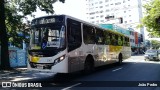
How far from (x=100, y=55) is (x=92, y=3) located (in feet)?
439

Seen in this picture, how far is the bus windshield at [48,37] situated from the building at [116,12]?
10482 cm

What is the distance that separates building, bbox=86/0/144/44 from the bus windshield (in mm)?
104824

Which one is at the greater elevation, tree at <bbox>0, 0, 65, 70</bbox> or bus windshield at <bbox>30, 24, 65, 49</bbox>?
tree at <bbox>0, 0, 65, 70</bbox>

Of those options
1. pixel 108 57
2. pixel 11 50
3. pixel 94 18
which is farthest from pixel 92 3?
pixel 108 57

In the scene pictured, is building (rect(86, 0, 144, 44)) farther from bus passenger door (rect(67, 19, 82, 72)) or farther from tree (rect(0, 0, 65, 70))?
bus passenger door (rect(67, 19, 82, 72))

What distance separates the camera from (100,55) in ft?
54.6

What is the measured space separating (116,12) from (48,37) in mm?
125303

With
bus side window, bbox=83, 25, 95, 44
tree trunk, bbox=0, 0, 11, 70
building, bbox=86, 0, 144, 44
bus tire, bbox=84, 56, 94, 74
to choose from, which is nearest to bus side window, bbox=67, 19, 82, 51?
bus side window, bbox=83, 25, 95, 44

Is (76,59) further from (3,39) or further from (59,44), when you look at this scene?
(3,39)

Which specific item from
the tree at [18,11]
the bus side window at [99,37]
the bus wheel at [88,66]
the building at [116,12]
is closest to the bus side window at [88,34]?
the bus side window at [99,37]

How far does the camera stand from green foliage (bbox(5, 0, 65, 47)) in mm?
23734

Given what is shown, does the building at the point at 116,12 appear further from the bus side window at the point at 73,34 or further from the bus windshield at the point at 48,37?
the bus windshield at the point at 48,37

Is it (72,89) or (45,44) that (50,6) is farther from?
(72,89)

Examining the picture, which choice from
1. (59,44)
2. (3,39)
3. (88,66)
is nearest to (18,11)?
(3,39)
